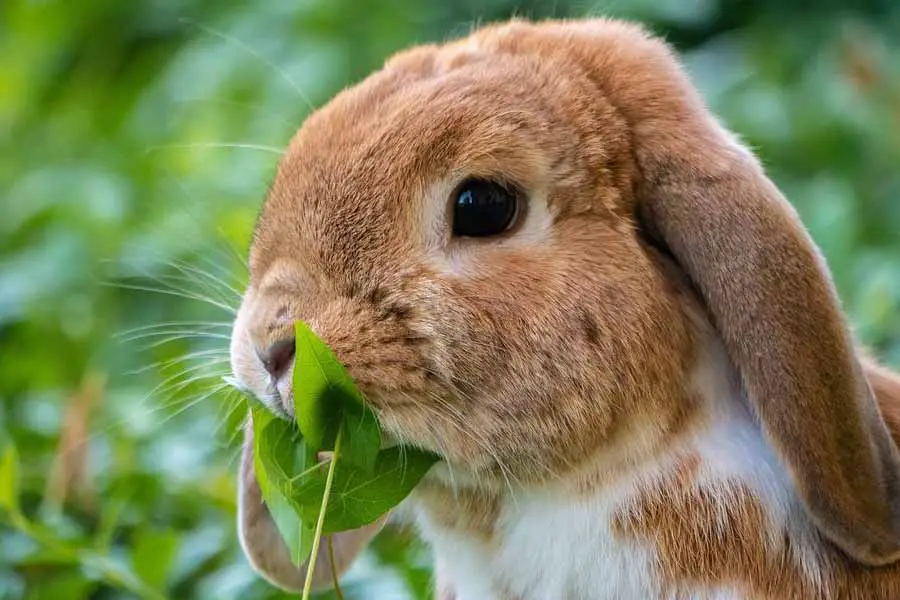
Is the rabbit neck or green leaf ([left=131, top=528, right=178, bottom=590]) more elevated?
the rabbit neck

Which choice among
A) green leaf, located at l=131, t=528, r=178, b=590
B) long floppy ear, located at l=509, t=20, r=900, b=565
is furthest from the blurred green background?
long floppy ear, located at l=509, t=20, r=900, b=565

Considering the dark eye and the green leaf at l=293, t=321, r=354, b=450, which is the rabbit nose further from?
the dark eye

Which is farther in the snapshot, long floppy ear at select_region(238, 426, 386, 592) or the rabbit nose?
long floppy ear at select_region(238, 426, 386, 592)

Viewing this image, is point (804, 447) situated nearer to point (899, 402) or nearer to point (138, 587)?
point (899, 402)

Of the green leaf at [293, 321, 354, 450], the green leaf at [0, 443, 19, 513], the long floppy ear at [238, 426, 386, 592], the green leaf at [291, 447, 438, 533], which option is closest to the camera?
the green leaf at [293, 321, 354, 450]

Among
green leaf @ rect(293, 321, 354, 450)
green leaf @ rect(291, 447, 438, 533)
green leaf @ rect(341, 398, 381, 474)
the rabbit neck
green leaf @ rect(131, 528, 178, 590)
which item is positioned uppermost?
green leaf @ rect(293, 321, 354, 450)

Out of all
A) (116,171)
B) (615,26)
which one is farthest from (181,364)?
(116,171)

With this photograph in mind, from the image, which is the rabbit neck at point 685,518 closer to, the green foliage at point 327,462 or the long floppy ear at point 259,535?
the green foliage at point 327,462
